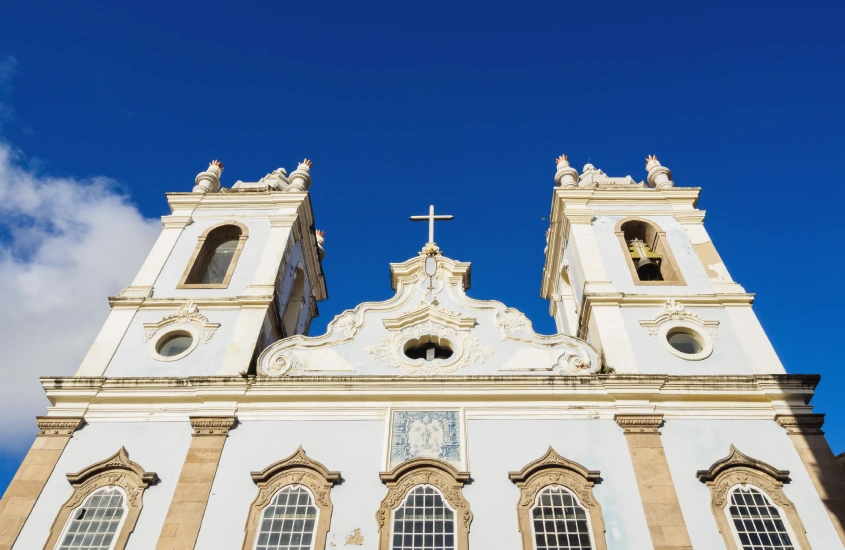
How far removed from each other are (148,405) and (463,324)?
6515 mm

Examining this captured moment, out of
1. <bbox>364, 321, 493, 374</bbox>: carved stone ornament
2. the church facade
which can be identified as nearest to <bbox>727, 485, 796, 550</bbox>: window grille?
the church facade

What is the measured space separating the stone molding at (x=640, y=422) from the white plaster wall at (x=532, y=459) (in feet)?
0.47

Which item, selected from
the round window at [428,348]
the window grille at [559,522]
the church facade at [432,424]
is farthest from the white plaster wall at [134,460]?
the window grille at [559,522]

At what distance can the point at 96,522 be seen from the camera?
11.8m

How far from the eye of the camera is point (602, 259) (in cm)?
1719

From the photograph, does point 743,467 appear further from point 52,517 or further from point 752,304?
point 52,517

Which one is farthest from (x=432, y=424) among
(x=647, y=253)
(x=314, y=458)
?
(x=647, y=253)

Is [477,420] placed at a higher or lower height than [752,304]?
lower

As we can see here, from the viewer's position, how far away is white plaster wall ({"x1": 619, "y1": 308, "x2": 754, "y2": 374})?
47.5 ft

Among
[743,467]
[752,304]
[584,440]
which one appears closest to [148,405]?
[584,440]

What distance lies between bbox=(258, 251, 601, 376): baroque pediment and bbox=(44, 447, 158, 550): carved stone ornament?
2.96 m

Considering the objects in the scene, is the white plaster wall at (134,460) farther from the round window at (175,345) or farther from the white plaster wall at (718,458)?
the white plaster wall at (718,458)

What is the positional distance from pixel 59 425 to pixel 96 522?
234 centimetres

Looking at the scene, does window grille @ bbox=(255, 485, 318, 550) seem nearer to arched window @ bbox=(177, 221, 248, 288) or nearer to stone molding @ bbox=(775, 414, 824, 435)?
arched window @ bbox=(177, 221, 248, 288)
